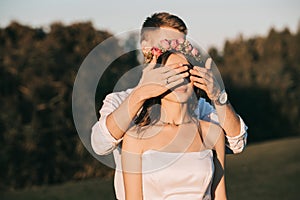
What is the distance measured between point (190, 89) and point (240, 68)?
24.5 meters

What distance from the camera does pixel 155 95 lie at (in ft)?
9.31

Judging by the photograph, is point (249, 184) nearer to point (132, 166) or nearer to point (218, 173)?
point (218, 173)

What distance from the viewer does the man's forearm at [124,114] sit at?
282 cm

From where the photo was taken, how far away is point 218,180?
3.17 metres

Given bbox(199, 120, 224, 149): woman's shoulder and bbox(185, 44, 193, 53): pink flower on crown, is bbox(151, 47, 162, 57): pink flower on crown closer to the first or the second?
bbox(185, 44, 193, 53): pink flower on crown

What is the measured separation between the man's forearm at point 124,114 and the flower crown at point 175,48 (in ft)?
0.69

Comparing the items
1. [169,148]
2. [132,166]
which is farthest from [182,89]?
[132,166]

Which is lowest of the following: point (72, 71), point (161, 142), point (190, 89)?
point (72, 71)

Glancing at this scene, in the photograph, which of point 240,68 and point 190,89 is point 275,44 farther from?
point 190,89

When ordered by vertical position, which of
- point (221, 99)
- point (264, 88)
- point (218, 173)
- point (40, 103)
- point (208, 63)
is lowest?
point (264, 88)

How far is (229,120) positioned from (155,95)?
374 millimetres

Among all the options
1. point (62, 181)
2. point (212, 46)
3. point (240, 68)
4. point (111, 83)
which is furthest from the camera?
point (212, 46)

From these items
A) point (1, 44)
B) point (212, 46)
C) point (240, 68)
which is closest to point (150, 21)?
point (1, 44)

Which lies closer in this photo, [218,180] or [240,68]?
[218,180]
